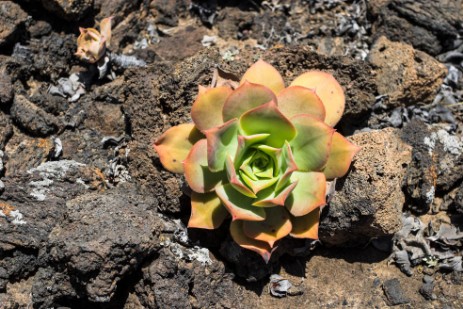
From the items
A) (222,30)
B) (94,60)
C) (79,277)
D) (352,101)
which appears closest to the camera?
(79,277)

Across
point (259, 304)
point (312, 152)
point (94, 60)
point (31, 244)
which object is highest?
point (312, 152)

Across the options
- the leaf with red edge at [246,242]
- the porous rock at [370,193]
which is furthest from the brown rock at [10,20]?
the porous rock at [370,193]

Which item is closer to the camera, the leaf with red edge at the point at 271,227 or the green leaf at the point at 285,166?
the green leaf at the point at 285,166

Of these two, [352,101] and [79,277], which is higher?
[352,101]

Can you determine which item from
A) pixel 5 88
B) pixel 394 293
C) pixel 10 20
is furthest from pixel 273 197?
pixel 10 20

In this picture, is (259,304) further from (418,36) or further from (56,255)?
(418,36)

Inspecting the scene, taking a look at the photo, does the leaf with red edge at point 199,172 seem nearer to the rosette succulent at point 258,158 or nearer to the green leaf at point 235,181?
the rosette succulent at point 258,158

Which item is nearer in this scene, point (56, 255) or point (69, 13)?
point (56, 255)

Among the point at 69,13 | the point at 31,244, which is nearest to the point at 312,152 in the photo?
the point at 31,244
